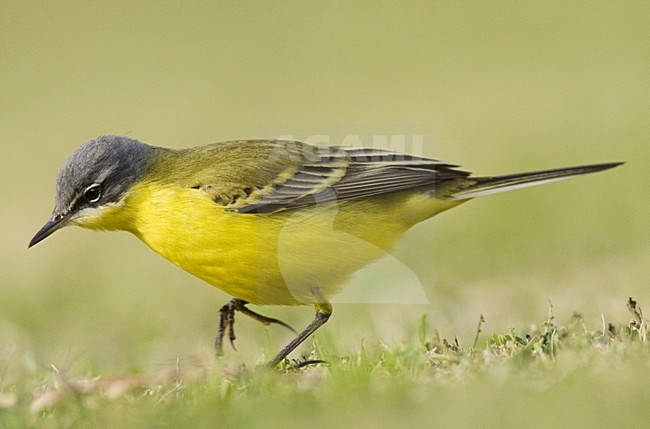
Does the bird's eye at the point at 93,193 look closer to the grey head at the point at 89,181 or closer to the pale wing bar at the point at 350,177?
the grey head at the point at 89,181

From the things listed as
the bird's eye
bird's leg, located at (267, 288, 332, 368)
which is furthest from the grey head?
bird's leg, located at (267, 288, 332, 368)

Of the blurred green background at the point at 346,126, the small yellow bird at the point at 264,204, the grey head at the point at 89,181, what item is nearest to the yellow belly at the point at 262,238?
the small yellow bird at the point at 264,204

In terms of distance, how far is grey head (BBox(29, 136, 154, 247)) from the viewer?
309 inches

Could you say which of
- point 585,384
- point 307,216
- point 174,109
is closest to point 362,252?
point 307,216

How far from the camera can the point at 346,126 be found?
18.5 metres

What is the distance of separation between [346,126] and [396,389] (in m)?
13.3

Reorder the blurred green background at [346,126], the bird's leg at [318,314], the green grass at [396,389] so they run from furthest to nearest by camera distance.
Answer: the blurred green background at [346,126]
the bird's leg at [318,314]
the green grass at [396,389]

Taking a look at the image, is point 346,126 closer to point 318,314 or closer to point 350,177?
point 350,177

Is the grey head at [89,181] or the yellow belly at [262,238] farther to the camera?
the grey head at [89,181]

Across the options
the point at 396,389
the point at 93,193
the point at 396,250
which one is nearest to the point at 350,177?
the point at 396,250

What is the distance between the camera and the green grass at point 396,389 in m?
4.86

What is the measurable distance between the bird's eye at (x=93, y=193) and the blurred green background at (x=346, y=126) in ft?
3.81

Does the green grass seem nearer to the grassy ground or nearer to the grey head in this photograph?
the grassy ground

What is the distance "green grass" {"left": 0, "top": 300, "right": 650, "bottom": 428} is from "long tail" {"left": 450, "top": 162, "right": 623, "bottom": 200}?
52.4 inches
